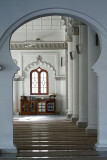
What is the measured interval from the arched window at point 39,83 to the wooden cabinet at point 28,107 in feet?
3.52

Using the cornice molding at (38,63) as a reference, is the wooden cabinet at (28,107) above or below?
below

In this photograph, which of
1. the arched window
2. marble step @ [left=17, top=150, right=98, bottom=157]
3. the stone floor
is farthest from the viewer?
the arched window

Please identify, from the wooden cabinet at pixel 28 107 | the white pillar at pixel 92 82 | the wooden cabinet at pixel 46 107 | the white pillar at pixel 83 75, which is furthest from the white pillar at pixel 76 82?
the wooden cabinet at pixel 28 107

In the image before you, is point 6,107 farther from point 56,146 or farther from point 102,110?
point 102,110

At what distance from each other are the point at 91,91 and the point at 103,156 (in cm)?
350

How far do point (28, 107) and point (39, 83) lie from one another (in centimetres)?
193

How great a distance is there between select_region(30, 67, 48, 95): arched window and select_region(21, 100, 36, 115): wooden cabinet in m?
1.07

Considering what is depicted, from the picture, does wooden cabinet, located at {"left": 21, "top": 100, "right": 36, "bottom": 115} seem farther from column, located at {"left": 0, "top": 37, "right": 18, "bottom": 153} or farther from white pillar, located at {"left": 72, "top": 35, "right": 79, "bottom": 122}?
column, located at {"left": 0, "top": 37, "right": 18, "bottom": 153}

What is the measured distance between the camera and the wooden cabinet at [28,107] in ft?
63.8

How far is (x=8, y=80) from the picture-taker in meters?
7.05

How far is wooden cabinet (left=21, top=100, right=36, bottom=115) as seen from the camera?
63.8 ft

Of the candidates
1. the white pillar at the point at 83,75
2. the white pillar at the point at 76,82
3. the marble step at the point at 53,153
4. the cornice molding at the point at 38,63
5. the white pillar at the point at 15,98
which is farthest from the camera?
the cornice molding at the point at 38,63

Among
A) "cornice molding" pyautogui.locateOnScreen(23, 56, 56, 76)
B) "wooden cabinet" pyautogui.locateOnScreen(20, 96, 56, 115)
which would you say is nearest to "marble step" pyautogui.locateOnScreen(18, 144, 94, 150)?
"wooden cabinet" pyautogui.locateOnScreen(20, 96, 56, 115)

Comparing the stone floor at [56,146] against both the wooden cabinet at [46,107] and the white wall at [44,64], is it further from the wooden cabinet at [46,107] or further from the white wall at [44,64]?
the white wall at [44,64]
